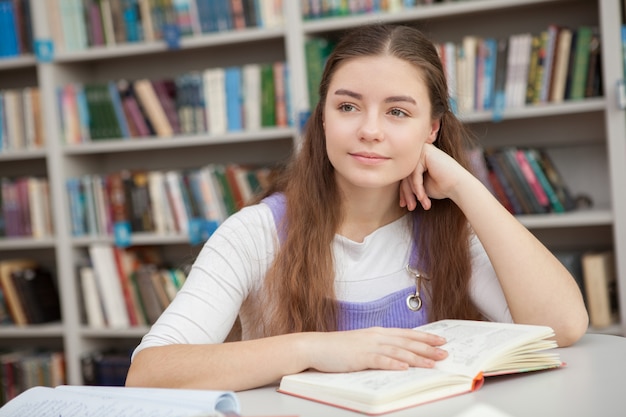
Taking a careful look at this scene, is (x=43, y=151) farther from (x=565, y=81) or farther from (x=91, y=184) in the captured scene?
(x=565, y=81)

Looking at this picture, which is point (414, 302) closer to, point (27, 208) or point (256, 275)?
point (256, 275)

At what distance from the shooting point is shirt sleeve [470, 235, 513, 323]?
4.82ft

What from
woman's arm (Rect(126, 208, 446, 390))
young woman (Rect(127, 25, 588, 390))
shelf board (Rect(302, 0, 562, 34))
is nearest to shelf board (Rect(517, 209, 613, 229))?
shelf board (Rect(302, 0, 562, 34))

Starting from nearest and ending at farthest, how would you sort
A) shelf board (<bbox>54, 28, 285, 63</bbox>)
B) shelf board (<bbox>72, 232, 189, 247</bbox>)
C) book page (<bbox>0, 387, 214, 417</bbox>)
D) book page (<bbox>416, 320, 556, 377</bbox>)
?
book page (<bbox>0, 387, 214, 417</bbox>) → book page (<bbox>416, 320, 556, 377</bbox>) → shelf board (<bbox>54, 28, 285, 63</bbox>) → shelf board (<bbox>72, 232, 189, 247</bbox>)

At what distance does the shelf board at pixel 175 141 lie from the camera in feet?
9.66

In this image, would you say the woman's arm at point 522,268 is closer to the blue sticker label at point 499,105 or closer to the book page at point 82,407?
the book page at point 82,407

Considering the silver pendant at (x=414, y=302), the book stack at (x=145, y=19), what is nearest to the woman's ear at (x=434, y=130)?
the silver pendant at (x=414, y=302)

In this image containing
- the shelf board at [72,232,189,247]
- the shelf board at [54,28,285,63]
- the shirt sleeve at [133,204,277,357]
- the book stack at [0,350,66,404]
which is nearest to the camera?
the shirt sleeve at [133,204,277,357]

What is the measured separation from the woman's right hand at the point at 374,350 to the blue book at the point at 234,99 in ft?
6.47

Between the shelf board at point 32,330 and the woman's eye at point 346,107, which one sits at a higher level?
the woman's eye at point 346,107

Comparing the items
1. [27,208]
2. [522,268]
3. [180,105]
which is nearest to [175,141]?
[180,105]

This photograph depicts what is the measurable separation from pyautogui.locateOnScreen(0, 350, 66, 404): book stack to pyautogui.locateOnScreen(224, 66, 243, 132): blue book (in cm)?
131

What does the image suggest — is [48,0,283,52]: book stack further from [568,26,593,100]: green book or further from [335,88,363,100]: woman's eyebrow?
[335,88,363,100]: woman's eyebrow

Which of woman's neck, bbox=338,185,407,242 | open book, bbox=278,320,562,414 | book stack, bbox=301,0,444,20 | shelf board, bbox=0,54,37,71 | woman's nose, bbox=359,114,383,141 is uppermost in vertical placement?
book stack, bbox=301,0,444,20
